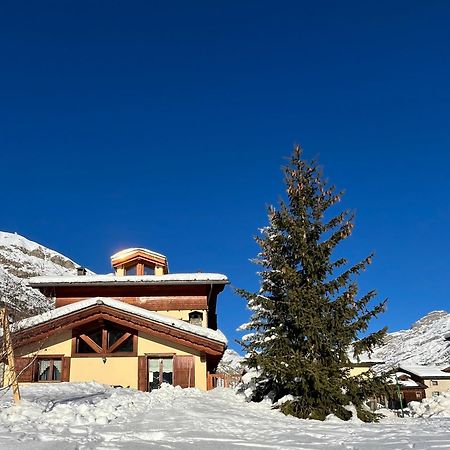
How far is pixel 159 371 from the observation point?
22281mm

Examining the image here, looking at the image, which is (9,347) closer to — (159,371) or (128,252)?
(159,371)

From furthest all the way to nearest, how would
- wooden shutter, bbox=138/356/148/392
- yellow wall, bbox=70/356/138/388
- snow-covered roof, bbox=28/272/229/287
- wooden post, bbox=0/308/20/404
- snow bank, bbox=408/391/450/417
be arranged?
snow-covered roof, bbox=28/272/229/287 < yellow wall, bbox=70/356/138/388 < wooden shutter, bbox=138/356/148/392 < snow bank, bbox=408/391/450/417 < wooden post, bbox=0/308/20/404

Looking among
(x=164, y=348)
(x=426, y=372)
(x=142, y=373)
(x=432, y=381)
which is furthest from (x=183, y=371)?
(x=426, y=372)

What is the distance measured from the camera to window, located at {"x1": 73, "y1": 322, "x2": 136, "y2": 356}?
22.5m

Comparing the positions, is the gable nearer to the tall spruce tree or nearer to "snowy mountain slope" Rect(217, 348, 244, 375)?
"snowy mountain slope" Rect(217, 348, 244, 375)

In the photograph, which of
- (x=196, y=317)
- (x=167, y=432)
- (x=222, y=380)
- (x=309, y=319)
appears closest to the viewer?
(x=167, y=432)

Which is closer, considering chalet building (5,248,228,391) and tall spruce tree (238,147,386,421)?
tall spruce tree (238,147,386,421)

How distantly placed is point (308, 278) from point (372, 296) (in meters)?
1.94

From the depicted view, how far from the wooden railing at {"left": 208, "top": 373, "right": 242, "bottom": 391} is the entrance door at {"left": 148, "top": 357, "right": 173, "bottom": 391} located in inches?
74.4

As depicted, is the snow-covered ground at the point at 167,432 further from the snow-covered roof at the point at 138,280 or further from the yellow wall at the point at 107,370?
the snow-covered roof at the point at 138,280

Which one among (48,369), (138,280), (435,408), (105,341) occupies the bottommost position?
(435,408)

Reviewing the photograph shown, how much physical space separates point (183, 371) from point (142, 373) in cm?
189

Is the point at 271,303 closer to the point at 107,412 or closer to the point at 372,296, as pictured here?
the point at 372,296

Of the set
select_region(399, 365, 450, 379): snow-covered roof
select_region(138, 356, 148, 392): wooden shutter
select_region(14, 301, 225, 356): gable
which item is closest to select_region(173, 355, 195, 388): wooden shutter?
select_region(14, 301, 225, 356): gable
